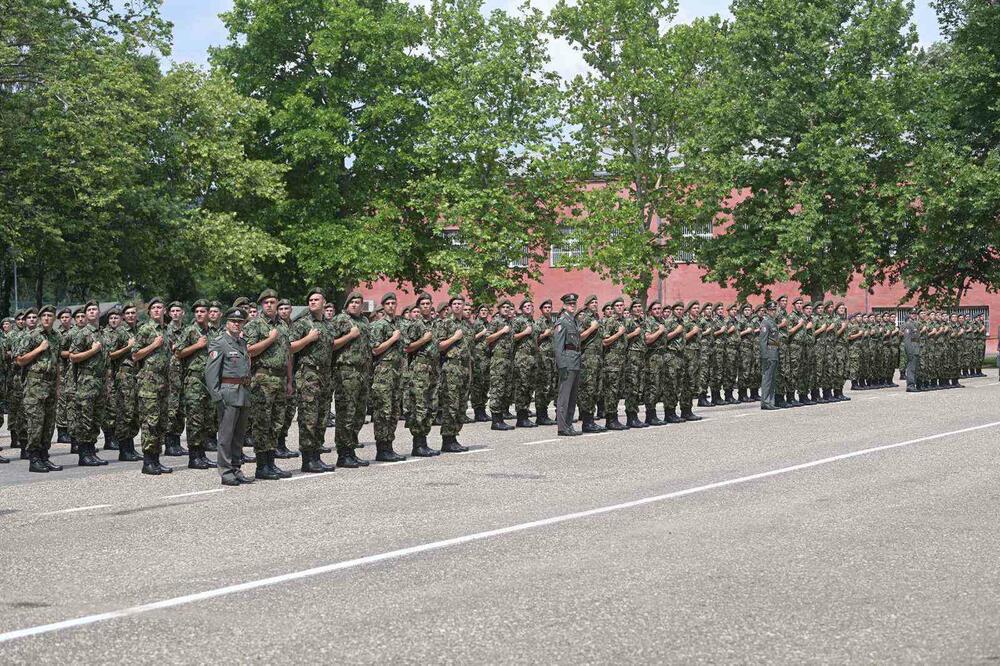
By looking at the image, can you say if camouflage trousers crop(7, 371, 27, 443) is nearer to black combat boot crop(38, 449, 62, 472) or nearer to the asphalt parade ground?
black combat boot crop(38, 449, 62, 472)

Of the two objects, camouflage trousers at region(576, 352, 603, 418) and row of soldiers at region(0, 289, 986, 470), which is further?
camouflage trousers at region(576, 352, 603, 418)

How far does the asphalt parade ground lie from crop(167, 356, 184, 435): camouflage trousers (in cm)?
129

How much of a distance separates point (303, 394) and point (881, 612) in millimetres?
7895

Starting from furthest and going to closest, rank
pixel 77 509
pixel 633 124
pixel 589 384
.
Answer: pixel 633 124
pixel 589 384
pixel 77 509

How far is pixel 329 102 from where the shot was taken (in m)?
44.1

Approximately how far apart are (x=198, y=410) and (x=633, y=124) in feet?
115

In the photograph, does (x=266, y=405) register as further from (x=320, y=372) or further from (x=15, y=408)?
(x=15, y=408)

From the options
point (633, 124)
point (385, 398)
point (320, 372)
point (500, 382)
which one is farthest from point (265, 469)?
point (633, 124)

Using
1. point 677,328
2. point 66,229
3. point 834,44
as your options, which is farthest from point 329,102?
point 677,328

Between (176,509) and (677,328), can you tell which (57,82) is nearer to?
(677,328)

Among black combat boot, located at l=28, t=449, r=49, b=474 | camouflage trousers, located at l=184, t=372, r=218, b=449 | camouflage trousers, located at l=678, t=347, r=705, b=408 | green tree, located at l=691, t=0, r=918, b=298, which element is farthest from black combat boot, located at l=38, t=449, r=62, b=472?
green tree, located at l=691, t=0, r=918, b=298

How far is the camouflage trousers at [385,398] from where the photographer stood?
14.1 m

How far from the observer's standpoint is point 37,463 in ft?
47.4

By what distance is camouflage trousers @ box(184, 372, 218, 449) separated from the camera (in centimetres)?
1447
